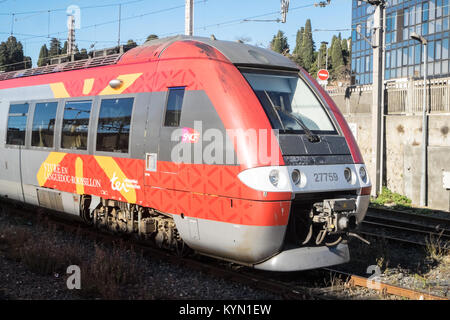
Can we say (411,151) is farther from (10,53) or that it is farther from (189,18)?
(10,53)

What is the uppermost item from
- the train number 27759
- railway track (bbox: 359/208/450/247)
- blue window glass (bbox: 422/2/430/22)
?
blue window glass (bbox: 422/2/430/22)

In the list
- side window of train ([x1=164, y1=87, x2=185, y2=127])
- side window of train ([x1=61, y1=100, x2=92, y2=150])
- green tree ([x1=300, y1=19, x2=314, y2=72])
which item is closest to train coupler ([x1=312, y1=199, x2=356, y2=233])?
side window of train ([x1=164, y1=87, x2=185, y2=127])

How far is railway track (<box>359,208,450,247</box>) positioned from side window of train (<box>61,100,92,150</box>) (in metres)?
5.82

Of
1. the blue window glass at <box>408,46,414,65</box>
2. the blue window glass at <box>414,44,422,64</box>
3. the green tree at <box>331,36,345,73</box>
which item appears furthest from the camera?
the green tree at <box>331,36,345,73</box>

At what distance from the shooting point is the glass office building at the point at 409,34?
35219 mm

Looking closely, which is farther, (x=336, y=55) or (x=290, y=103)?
(x=336, y=55)

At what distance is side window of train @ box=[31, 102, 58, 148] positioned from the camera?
959 cm

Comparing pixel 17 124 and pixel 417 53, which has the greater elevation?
pixel 417 53

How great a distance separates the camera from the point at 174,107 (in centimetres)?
701

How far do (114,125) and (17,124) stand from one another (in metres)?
3.85

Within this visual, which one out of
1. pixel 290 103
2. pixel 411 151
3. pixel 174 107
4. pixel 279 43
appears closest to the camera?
pixel 174 107

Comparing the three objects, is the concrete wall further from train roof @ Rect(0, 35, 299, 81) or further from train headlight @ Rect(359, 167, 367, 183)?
train roof @ Rect(0, 35, 299, 81)

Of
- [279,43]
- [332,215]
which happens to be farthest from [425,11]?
[279,43]
